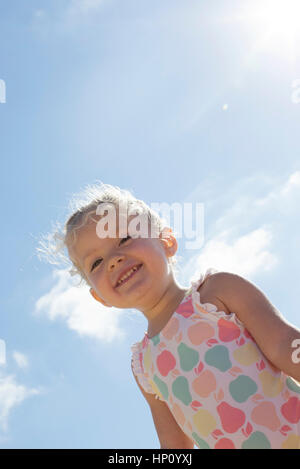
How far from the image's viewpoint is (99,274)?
2.97m

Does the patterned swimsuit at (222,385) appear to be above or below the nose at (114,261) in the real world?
below

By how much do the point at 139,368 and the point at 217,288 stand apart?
861 millimetres

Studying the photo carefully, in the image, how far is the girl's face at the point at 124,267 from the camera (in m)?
2.91

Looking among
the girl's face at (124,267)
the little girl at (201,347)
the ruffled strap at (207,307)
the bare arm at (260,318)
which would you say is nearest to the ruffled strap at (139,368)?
the little girl at (201,347)

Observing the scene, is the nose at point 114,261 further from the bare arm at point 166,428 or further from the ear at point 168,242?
the bare arm at point 166,428

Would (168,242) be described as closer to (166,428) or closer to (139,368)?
(139,368)

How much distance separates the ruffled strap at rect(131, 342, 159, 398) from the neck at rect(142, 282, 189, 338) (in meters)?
0.18

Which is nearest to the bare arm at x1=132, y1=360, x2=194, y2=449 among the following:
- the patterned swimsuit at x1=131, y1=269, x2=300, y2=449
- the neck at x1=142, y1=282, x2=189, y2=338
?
the patterned swimsuit at x1=131, y1=269, x2=300, y2=449

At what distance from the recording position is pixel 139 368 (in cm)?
312

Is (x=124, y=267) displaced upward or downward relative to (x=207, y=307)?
upward

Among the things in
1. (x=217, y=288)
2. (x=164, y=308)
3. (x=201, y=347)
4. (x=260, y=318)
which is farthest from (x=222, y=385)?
(x=164, y=308)
